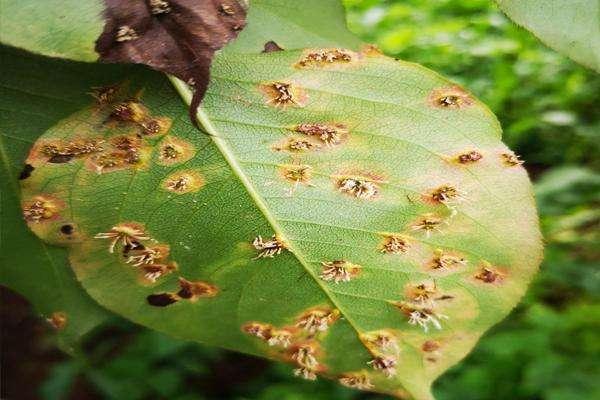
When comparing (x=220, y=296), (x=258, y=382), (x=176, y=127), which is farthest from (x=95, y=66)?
(x=258, y=382)

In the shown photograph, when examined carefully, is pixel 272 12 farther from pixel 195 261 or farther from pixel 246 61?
pixel 195 261

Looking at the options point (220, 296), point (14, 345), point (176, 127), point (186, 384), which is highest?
point (176, 127)

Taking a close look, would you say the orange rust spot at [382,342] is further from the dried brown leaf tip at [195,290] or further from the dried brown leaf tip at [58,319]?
the dried brown leaf tip at [58,319]

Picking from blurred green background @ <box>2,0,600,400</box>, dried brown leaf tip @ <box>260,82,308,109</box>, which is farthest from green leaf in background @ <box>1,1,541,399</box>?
blurred green background @ <box>2,0,600,400</box>

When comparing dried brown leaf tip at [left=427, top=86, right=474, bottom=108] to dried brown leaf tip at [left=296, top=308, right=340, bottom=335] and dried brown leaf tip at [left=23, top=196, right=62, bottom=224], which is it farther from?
dried brown leaf tip at [left=23, top=196, right=62, bottom=224]

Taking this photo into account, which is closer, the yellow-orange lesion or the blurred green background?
the yellow-orange lesion

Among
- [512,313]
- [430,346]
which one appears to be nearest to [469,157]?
[430,346]

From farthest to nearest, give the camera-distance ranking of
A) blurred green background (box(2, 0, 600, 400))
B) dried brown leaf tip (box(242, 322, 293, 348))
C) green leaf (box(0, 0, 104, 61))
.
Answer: blurred green background (box(2, 0, 600, 400)), dried brown leaf tip (box(242, 322, 293, 348)), green leaf (box(0, 0, 104, 61))
